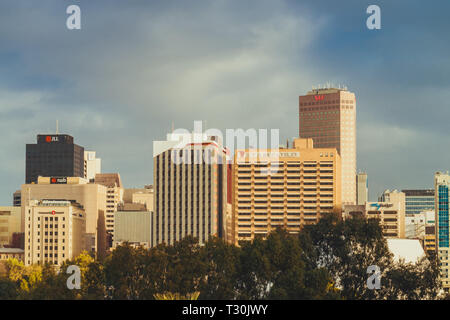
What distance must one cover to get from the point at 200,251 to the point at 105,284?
10.1 metres

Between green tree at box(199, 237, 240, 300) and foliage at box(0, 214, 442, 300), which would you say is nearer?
foliage at box(0, 214, 442, 300)

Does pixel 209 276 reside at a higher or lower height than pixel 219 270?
lower

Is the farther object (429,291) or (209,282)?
(429,291)

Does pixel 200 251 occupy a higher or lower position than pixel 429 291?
higher

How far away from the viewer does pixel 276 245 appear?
7612cm

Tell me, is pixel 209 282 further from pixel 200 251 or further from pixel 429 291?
pixel 429 291

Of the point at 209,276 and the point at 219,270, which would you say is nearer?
the point at 209,276

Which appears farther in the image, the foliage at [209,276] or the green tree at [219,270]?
the green tree at [219,270]
